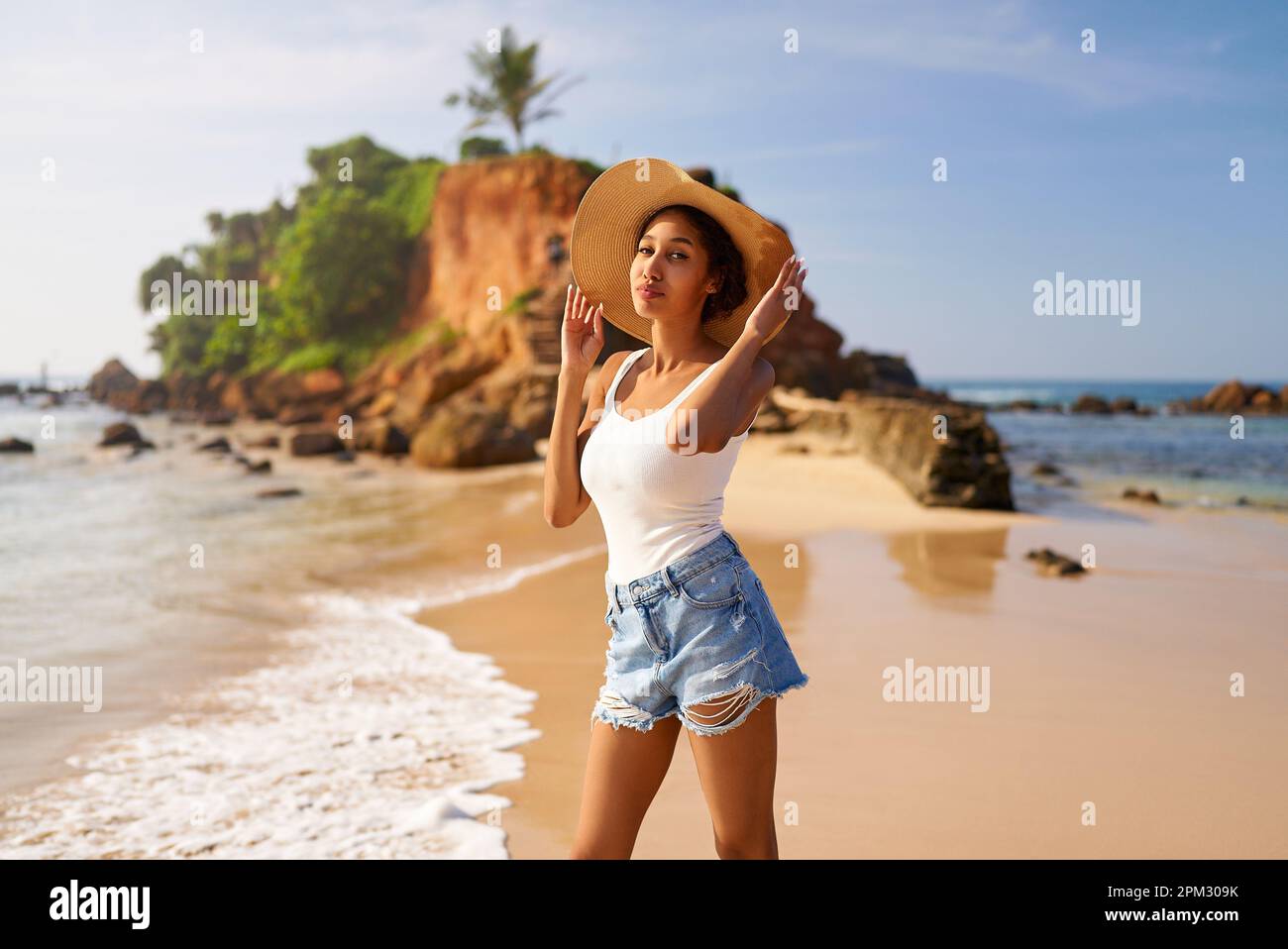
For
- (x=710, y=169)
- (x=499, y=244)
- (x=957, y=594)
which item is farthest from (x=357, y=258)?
(x=957, y=594)

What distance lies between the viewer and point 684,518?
92.7 inches

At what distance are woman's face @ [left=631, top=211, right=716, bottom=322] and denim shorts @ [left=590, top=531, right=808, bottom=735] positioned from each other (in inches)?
23.4

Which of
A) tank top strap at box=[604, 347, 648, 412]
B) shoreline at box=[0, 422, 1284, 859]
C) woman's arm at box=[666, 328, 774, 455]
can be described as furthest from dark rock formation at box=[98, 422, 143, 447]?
woman's arm at box=[666, 328, 774, 455]

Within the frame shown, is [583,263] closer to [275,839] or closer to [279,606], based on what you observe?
[275,839]

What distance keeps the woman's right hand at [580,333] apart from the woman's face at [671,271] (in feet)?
0.82

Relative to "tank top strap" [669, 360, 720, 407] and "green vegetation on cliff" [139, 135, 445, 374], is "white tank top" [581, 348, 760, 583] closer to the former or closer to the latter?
"tank top strap" [669, 360, 720, 407]

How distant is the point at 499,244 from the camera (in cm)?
3647

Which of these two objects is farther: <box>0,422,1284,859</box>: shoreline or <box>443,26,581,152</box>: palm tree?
<box>443,26,581,152</box>: palm tree

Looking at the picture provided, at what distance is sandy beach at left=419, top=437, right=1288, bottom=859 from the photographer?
147 inches

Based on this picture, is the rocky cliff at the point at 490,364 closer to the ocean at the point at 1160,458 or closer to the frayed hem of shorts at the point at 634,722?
the ocean at the point at 1160,458

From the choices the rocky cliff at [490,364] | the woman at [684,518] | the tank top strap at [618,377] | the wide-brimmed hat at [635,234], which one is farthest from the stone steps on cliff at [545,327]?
the woman at [684,518]

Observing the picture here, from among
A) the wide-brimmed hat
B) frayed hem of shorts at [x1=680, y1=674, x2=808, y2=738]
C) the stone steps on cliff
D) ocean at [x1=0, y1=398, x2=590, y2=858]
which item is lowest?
ocean at [x1=0, y1=398, x2=590, y2=858]

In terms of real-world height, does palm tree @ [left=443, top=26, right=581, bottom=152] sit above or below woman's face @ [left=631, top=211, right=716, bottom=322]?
above
